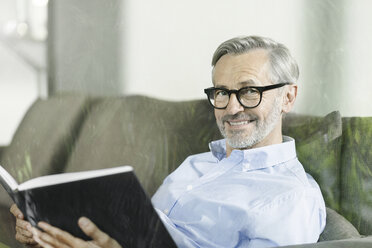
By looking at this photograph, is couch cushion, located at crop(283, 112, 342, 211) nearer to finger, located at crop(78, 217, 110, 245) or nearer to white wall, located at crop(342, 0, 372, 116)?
white wall, located at crop(342, 0, 372, 116)

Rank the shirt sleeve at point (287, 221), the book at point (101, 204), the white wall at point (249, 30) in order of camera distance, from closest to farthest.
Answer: the book at point (101, 204), the shirt sleeve at point (287, 221), the white wall at point (249, 30)

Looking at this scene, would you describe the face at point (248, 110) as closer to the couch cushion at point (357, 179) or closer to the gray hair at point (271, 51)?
the gray hair at point (271, 51)

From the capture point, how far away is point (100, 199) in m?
0.54

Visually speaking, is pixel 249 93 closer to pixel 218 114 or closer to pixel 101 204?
pixel 218 114

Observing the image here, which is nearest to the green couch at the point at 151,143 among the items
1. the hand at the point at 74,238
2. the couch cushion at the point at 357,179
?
the couch cushion at the point at 357,179

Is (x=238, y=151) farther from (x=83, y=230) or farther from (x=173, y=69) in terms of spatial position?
(x=83, y=230)

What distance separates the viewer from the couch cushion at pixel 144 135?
0.78m

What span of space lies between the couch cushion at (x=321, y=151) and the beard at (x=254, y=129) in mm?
29

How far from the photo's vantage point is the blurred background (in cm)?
77

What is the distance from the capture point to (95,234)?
57cm

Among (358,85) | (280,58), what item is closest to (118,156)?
(280,58)

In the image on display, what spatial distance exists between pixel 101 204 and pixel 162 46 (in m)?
0.35

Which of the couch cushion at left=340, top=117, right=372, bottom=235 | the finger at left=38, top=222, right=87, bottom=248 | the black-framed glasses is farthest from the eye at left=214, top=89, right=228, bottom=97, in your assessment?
the finger at left=38, top=222, right=87, bottom=248

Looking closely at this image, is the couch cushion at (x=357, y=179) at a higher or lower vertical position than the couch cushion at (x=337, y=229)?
higher
